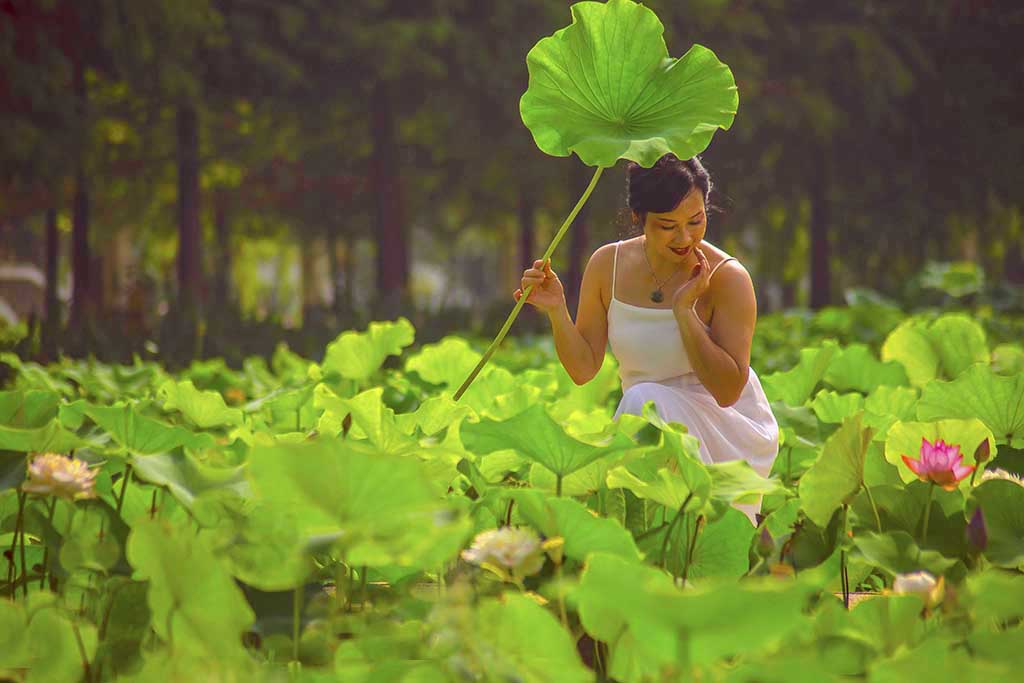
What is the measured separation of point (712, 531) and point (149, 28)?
10799 mm

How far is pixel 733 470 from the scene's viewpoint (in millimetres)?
1381

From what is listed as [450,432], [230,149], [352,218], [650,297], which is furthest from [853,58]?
[450,432]

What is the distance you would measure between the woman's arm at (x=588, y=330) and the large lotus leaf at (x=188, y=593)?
168 cm

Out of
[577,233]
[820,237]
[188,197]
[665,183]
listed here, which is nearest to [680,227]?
[665,183]

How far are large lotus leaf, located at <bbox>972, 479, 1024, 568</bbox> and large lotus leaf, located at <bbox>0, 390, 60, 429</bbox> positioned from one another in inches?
47.4

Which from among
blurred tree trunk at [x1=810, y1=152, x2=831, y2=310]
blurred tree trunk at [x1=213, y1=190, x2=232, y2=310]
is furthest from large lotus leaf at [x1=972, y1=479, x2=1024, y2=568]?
blurred tree trunk at [x1=213, y1=190, x2=232, y2=310]

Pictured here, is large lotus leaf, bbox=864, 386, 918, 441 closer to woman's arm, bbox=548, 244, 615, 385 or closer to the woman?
the woman

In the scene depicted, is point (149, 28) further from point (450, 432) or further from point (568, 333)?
point (450, 432)

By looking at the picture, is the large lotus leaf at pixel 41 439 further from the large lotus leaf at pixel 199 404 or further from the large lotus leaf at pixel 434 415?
the large lotus leaf at pixel 199 404

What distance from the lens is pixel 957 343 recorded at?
284 cm

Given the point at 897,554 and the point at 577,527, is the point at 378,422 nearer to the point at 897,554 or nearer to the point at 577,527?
the point at 577,527

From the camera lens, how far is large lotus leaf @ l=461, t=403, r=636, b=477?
139cm

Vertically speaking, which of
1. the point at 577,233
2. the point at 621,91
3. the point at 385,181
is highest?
the point at 621,91

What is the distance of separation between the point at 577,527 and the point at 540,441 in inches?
7.7
